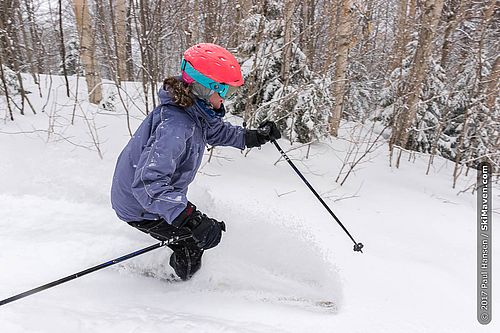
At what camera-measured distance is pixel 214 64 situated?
8.03ft

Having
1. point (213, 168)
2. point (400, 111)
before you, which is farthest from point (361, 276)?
point (400, 111)

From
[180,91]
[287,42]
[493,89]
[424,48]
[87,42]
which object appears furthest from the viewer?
[87,42]

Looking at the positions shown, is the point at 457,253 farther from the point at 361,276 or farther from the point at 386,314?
the point at 386,314

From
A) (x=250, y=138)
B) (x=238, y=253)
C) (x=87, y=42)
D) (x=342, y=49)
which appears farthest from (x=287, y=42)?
(x=87, y=42)

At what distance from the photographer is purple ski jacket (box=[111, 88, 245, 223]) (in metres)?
2.28

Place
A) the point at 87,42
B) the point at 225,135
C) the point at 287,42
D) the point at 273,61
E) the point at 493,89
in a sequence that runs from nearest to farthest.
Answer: the point at 225,135 < the point at 287,42 < the point at 493,89 < the point at 273,61 < the point at 87,42

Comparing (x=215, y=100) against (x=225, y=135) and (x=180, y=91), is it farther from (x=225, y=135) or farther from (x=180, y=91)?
(x=225, y=135)

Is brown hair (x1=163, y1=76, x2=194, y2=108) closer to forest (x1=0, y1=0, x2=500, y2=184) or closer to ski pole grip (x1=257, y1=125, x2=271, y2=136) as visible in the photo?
ski pole grip (x1=257, y1=125, x2=271, y2=136)

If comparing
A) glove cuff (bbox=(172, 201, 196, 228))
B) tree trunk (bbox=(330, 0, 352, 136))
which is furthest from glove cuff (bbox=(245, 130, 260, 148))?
tree trunk (bbox=(330, 0, 352, 136))

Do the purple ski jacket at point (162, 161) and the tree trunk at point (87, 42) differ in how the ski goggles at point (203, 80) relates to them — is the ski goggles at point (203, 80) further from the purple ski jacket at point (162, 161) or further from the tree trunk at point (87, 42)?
the tree trunk at point (87, 42)

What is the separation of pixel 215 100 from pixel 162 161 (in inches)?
24.2

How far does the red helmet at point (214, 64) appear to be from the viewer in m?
2.45

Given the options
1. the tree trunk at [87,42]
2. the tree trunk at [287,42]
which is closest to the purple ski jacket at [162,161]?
the tree trunk at [287,42]

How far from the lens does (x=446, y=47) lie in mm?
11438
